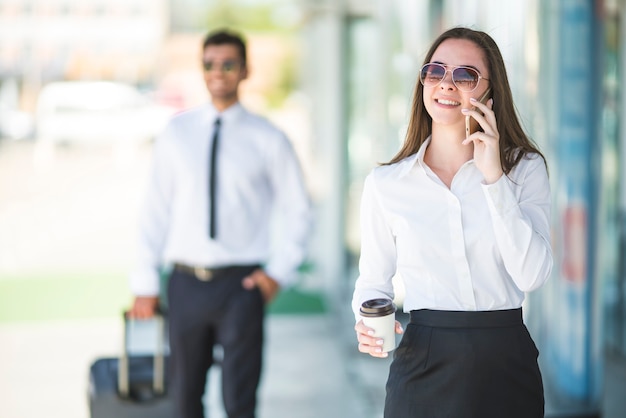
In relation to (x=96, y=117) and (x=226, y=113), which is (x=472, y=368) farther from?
(x=96, y=117)

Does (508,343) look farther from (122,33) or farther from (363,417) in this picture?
(122,33)

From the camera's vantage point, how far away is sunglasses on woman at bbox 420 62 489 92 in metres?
2.26

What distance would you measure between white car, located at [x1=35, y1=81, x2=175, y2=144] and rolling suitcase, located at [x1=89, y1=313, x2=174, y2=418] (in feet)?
103

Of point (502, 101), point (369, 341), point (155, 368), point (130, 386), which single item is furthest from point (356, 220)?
point (369, 341)

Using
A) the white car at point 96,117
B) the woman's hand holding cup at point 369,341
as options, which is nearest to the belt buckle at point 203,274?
the woman's hand holding cup at point 369,341

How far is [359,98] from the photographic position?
9.02m

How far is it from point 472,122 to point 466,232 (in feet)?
0.91

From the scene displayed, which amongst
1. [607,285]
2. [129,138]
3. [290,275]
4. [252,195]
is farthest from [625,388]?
[129,138]

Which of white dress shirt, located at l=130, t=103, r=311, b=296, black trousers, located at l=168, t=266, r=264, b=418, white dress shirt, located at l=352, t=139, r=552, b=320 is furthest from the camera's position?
white dress shirt, located at l=130, t=103, r=311, b=296

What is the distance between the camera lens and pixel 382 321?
7.25ft

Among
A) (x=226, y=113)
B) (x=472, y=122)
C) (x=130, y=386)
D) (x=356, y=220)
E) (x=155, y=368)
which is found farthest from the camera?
(x=356, y=220)

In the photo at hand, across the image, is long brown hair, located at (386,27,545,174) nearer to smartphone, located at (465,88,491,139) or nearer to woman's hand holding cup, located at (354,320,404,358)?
smartphone, located at (465,88,491,139)

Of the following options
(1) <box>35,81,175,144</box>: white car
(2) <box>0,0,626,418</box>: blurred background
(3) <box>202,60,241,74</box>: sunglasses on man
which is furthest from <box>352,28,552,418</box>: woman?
(1) <box>35,81,175,144</box>: white car

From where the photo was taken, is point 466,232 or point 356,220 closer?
point 466,232
